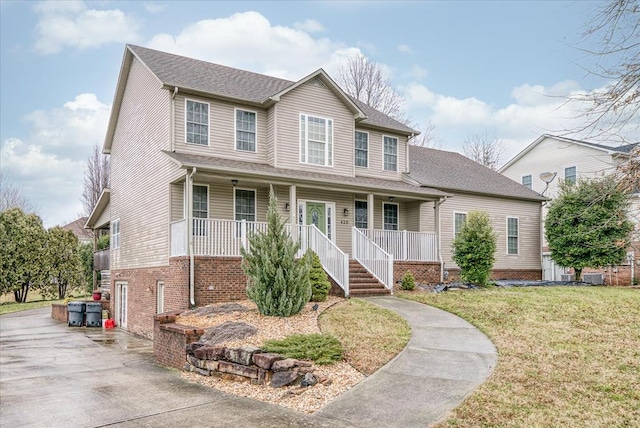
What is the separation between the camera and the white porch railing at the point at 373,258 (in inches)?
607

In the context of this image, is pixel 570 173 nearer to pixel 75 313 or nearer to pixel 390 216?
pixel 390 216

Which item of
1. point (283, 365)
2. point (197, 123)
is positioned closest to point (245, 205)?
point (197, 123)

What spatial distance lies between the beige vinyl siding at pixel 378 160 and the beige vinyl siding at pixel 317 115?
42.6 inches

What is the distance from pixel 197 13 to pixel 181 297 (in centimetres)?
875

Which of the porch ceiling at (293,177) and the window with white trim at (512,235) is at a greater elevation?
the porch ceiling at (293,177)

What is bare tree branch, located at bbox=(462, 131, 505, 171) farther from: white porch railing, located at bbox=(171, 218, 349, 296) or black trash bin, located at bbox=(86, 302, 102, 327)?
black trash bin, located at bbox=(86, 302, 102, 327)

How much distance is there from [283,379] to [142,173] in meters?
12.2

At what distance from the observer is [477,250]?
16.8 metres

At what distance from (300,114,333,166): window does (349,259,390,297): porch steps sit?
12.7 feet

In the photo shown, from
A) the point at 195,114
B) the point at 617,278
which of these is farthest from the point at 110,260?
the point at 617,278

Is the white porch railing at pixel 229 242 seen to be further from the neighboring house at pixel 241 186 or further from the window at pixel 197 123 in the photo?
the window at pixel 197 123

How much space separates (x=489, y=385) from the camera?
6.76m

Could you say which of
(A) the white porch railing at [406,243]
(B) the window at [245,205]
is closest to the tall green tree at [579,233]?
(A) the white porch railing at [406,243]

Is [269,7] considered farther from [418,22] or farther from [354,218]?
[354,218]
